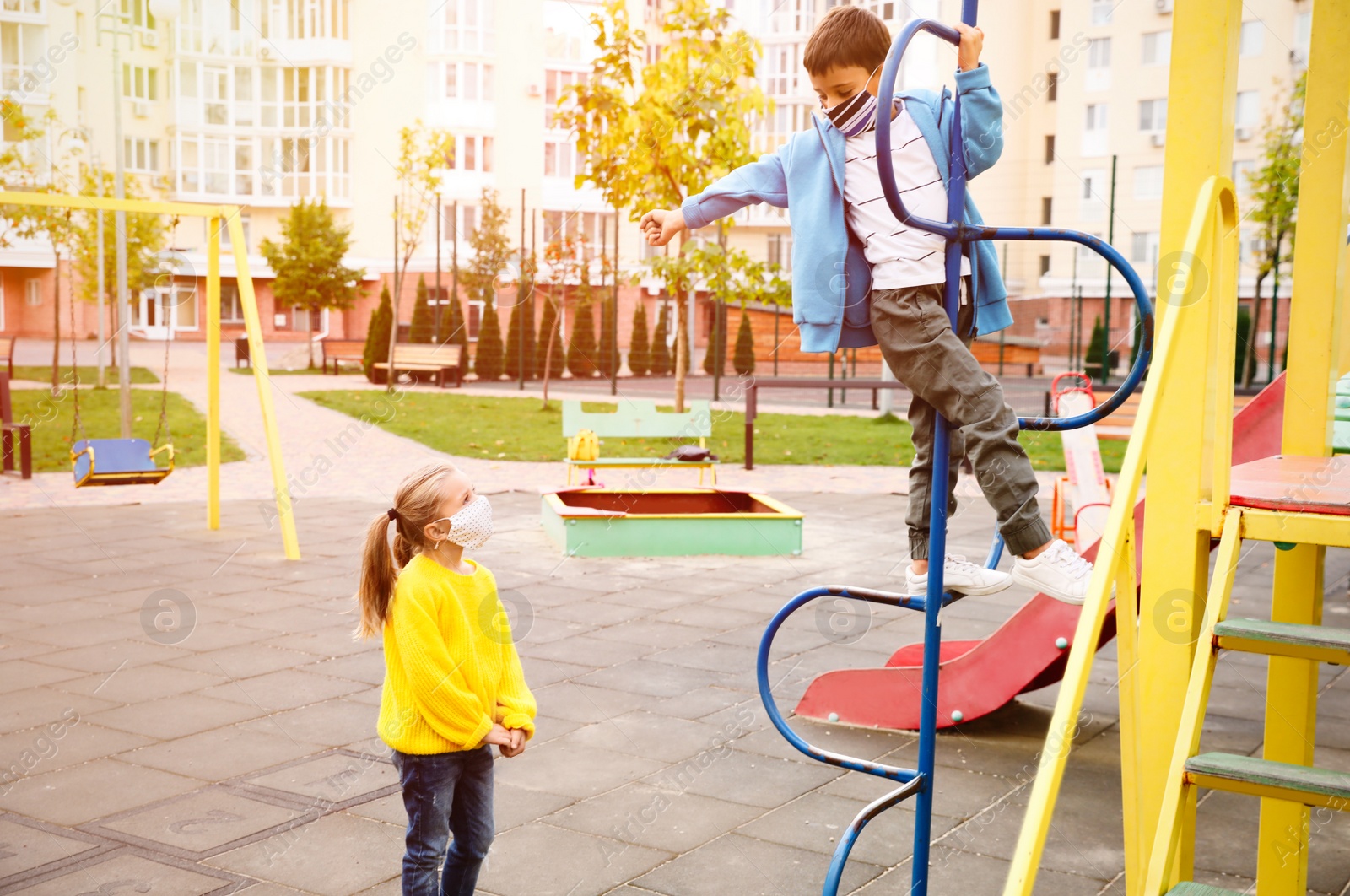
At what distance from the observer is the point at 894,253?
105 inches

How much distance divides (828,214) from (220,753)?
292 centimetres

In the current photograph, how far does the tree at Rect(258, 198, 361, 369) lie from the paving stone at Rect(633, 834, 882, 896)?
94.0ft

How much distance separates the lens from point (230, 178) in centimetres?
4294

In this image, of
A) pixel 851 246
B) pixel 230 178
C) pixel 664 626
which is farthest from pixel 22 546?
pixel 230 178

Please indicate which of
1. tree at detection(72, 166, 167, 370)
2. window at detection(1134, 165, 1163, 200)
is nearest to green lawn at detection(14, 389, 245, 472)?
tree at detection(72, 166, 167, 370)

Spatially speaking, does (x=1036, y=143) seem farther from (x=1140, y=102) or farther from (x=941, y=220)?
(x=941, y=220)

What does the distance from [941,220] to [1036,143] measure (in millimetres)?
41052

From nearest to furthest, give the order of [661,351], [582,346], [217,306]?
[217,306]
[582,346]
[661,351]

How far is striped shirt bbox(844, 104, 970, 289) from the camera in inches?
105

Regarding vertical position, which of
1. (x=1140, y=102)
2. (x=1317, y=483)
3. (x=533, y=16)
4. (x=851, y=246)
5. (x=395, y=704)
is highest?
(x=533, y=16)

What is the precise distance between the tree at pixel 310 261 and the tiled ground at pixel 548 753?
970 inches

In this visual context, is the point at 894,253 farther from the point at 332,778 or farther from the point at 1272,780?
the point at 332,778

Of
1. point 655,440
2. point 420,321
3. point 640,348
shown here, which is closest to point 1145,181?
point 640,348

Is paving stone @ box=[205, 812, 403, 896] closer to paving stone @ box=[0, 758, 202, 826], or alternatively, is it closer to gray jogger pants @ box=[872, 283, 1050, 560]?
paving stone @ box=[0, 758, 202, 826]
